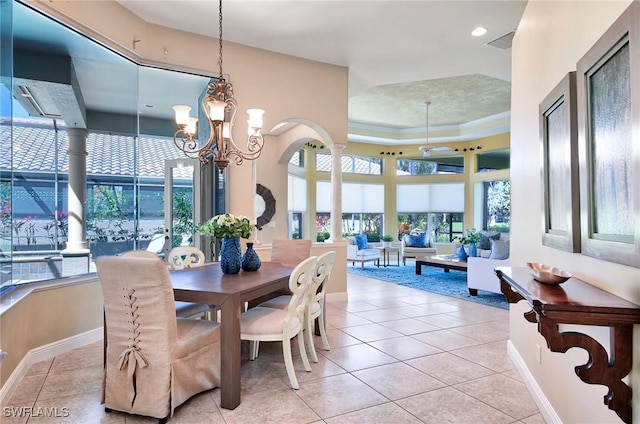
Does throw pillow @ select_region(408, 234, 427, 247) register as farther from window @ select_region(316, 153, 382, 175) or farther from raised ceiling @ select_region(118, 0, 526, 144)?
raised ceiling @ select_region(118, 0, 526, 144)

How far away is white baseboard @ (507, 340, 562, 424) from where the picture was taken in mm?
2312

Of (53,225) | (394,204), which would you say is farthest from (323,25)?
(394,204)

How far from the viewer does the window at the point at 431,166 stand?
11.4 metres

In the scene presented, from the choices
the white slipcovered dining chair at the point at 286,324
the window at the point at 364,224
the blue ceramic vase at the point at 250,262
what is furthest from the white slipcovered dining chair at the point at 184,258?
the window at the point at 364,224

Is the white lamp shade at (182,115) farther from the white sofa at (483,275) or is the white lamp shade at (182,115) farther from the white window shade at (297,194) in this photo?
the white window shade at (297,194)

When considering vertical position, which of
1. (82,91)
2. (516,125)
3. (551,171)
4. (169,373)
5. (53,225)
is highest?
(82,91)

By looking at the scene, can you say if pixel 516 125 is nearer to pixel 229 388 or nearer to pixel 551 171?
pixel 551 171

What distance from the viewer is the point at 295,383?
2.79m

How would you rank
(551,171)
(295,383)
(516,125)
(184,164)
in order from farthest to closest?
(184,164) → (516,125) → (295,383) → (551,171)

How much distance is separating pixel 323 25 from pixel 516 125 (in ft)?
7.76

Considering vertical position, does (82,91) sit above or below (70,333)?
above

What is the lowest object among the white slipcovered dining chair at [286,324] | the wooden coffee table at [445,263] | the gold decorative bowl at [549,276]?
the wooden coffee table at [445,263]

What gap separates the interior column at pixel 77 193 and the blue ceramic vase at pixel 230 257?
183 cm

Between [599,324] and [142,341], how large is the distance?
94.8 inches
